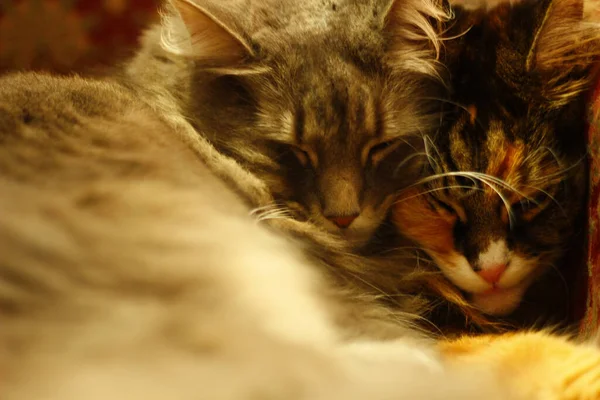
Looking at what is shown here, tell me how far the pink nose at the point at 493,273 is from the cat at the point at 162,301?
166mm

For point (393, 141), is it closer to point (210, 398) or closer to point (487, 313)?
point (487, 313)

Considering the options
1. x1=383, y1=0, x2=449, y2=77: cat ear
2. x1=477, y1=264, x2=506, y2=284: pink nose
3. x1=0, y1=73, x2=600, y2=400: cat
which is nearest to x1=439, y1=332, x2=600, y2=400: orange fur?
x1=0, y1=73, x2=600, y2=400: cat

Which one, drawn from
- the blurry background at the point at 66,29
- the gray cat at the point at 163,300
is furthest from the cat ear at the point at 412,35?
the blurry background at the point at 66,29

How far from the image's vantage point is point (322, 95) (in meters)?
1.20

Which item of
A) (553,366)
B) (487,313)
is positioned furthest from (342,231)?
(553,366)

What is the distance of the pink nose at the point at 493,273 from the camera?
3.77 ft

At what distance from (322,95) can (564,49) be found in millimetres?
460

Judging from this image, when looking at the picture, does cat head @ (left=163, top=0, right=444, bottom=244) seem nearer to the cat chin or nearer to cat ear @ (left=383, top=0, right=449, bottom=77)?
cat ear @ (left=383, top=0, right=449, bottom=77)

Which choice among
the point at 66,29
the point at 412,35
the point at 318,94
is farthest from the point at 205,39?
the point at 66,29

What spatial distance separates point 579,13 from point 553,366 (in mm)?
642

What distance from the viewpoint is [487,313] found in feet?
4.01

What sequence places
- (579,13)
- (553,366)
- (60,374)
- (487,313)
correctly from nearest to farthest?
(60,374)
(553,366)
(579,13)
(487,313)

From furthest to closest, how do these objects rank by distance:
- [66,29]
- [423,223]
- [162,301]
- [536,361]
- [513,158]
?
[66,29] < [423,223] < [513,158] < [536,361] < [162,301]

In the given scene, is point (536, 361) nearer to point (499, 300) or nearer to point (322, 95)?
point (499, 300)
